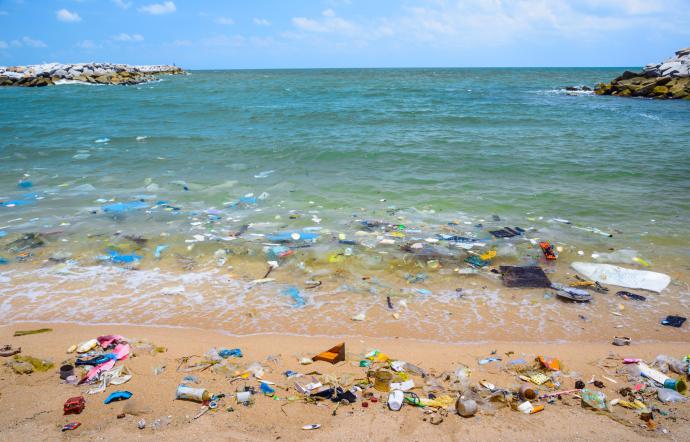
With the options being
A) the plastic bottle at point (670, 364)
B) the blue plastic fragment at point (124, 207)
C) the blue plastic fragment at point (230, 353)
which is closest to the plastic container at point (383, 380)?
the blue plastic fragment at point (230, 353)

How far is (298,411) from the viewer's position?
2.78 metres

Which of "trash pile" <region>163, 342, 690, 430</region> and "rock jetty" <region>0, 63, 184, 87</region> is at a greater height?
"rock jetty" <region>0, 63, 184, 87</region>

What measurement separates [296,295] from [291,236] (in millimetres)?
1707

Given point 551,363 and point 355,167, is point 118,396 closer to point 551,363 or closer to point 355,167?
point 551,363

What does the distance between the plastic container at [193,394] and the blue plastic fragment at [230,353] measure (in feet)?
1.73

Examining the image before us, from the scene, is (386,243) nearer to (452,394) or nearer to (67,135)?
(452,394)

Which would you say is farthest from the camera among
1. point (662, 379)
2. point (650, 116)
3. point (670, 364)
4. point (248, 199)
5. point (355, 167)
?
point (650, 116)

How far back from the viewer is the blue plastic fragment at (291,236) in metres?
6.05

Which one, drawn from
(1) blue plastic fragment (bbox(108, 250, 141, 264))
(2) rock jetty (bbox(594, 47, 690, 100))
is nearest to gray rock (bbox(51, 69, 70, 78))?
(1) blue plastic fragment (bbox(108, 250, 141, 264))

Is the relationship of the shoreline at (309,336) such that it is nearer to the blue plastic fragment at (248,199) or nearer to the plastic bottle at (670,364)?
the plastic bottle at (670,364)

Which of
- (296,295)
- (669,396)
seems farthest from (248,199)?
(669,396)

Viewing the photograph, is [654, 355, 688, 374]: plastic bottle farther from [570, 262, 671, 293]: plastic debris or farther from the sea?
[570, 262, 671, 293]: plastic debris

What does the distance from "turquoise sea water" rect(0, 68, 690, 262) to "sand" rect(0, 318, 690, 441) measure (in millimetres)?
3255

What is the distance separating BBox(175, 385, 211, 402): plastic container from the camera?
9.34 ft
